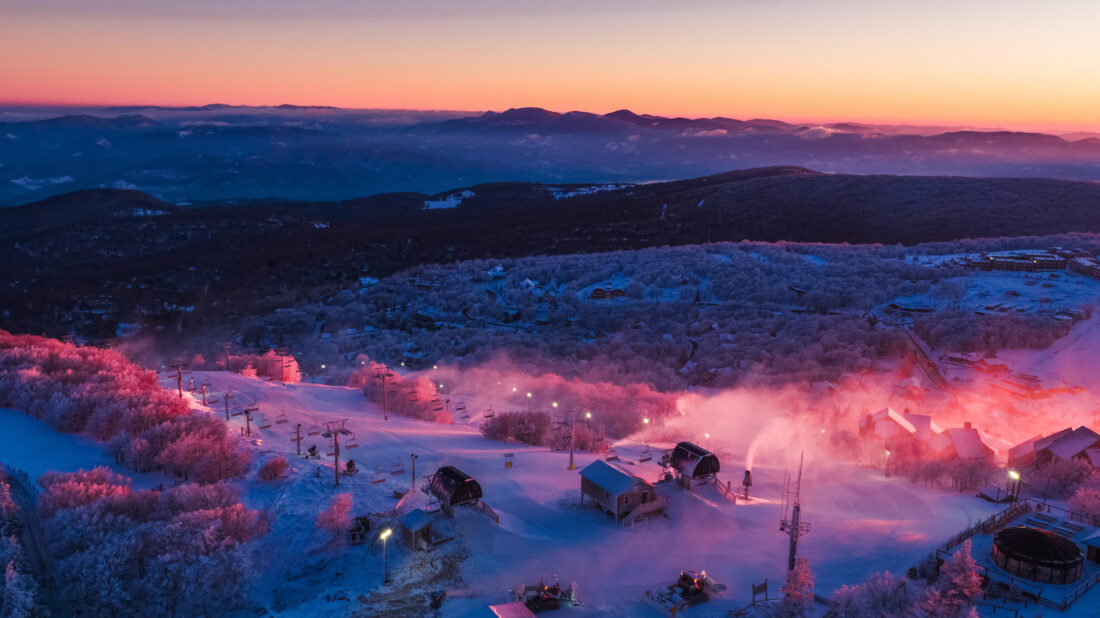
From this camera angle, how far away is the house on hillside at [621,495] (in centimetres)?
2350

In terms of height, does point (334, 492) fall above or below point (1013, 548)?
below

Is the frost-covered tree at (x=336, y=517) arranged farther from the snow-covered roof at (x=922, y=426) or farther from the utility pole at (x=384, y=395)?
the snow-covered roof at (x=922, y=426)

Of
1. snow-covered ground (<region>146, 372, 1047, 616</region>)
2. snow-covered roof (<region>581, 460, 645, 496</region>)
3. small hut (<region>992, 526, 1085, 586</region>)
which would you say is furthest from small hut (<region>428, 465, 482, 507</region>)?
small hut (<region>992, 526, 1085, 586</region>)

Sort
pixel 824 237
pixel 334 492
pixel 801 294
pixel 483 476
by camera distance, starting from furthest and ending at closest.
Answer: pixel 824 237
pixel 801 294
pixel 483 476
pixel 334 492

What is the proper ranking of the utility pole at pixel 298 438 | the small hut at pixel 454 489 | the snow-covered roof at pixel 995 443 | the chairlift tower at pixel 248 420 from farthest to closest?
the snow-covered roof at pixel 995 443 → the chairlift tower at pixel 248 420 → the utility pole at pixel 298 438 → the small hut at pixel 454 489

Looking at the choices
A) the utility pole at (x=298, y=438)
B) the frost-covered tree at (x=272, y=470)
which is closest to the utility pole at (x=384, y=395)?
the utility pole at (x=298, y=438)

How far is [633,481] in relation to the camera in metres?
23.9

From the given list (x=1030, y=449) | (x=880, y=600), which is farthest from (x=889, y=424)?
(x=880, y=600)

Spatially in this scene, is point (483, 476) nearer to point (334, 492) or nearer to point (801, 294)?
point (334, 492)

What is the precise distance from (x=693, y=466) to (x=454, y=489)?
27.6 ft

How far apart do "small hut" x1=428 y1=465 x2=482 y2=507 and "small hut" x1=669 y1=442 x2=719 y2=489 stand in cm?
732

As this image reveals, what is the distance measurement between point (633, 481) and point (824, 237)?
8339 centimetres

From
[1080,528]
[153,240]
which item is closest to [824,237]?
[1080,528]

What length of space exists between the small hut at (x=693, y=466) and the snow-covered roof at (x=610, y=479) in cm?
253
